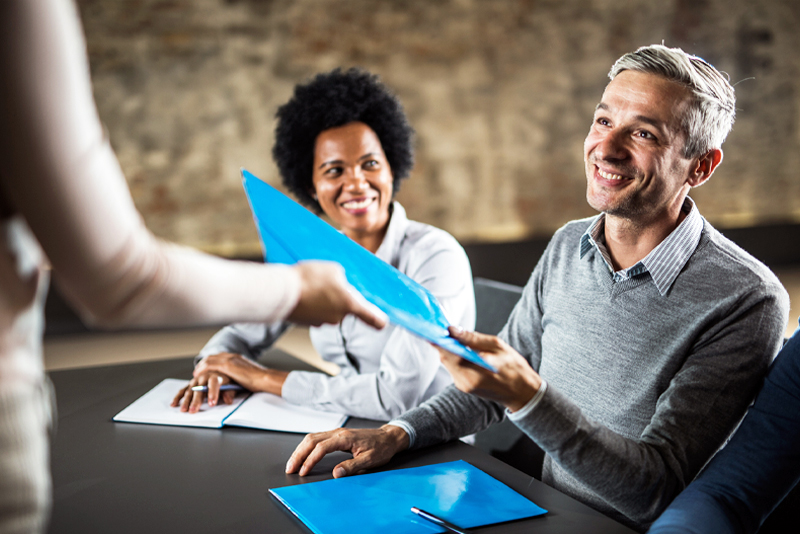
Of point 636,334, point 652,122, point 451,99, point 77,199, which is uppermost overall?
point 451,99

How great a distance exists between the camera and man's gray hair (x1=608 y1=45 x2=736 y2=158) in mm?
1229

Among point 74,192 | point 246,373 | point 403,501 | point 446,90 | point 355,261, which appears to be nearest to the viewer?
point 74,192

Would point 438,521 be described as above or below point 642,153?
below

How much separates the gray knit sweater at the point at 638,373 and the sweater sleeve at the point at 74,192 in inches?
22.4

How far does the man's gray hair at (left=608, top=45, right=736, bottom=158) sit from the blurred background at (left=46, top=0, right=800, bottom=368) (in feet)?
12.2

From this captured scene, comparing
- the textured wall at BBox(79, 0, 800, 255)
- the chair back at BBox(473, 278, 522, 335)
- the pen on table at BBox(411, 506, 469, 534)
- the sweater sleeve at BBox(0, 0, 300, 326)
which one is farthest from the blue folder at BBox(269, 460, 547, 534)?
the textured wall at BBox(79, 0, 800, 255)

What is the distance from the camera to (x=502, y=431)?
1746mm

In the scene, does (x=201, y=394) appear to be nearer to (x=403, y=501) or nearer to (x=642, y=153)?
(x=403, y=501)

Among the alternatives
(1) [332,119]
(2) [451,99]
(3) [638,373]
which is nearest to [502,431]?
(3) [638,373]

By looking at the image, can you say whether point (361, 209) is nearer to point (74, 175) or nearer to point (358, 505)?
point (358, 505)

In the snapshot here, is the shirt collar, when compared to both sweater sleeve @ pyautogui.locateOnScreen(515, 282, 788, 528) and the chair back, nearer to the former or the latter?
the chair back

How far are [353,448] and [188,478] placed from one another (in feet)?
0.90

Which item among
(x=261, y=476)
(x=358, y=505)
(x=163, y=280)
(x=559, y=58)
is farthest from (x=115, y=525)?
(x=559, y=58)

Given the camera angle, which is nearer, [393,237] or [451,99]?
[393,237]
